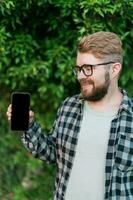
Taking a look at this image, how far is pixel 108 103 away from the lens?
10.1ft

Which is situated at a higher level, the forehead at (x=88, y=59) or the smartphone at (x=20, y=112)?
the forehead at (x=88, y=59)

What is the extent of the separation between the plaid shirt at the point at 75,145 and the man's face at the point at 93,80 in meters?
0.15

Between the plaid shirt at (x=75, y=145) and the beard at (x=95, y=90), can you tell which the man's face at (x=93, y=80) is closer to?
the beard at (x=95, y=90)

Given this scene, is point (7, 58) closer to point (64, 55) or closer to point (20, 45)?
point (20, 45)

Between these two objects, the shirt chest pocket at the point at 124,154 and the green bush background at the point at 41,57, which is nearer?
the shirt chest pocket at the point at 124,154

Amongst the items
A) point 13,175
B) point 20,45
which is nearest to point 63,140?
point 20,45

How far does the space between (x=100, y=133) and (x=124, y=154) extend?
6.8 inches

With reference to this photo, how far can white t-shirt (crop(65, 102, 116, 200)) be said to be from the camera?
299cm

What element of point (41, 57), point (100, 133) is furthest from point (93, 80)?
point (41, 57)

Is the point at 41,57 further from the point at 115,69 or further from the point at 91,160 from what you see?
the point at 91,160

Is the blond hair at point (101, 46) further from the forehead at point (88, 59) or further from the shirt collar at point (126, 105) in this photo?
the shirt collar at point (126, 105)

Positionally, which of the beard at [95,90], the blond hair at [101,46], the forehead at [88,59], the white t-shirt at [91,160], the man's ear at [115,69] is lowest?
the white t-shirt at [91,160]

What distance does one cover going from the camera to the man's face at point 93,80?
9.78 feet

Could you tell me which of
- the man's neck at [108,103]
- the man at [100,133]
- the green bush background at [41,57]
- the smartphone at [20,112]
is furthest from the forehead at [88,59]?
the green bush background at [41,57]
